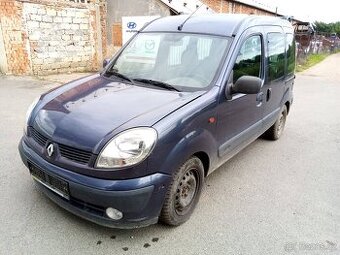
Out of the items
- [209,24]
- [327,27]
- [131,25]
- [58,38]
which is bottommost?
[58,38]

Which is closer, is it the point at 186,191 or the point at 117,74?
the point at 186,191

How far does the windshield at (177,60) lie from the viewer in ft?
11.3

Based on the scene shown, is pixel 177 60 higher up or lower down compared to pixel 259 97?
higher up

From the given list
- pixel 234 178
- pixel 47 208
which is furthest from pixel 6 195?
A: pixel 234 178

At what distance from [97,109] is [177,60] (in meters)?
1.19

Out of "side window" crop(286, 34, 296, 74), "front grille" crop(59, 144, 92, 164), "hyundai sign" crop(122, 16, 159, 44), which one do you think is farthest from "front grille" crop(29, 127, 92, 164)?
"hyundai sign" crop(122, 16, 159, 44)

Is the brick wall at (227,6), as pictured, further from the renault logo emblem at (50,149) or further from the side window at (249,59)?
the renault logo emblem at (50,149)

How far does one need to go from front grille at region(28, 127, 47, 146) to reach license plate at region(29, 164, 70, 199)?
0.75 feet

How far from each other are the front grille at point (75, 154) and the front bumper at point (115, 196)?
112 millimetres

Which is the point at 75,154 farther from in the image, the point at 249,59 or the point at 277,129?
the point at 277,129

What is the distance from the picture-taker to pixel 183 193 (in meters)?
3.11

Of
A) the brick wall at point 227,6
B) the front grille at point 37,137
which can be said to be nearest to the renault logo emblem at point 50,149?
the front grille at point 37,137

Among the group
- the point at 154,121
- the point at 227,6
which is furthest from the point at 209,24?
the point at 227,6

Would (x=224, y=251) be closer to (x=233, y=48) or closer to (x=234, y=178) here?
(x=234, y=178)
